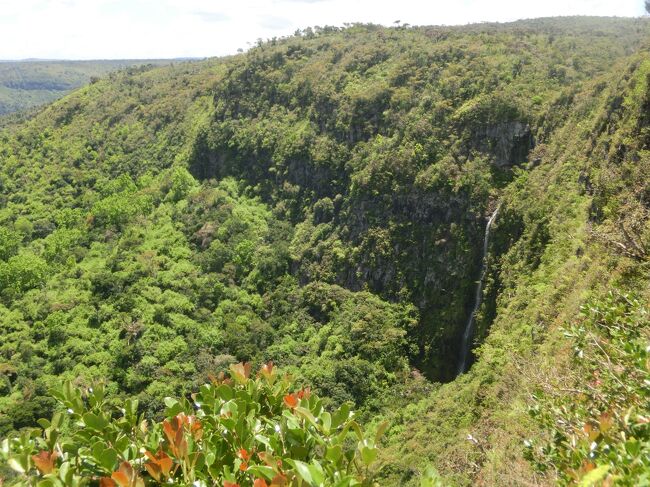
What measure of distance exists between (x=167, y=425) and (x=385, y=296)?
2946 centimetres

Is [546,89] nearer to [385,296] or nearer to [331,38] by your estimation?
[385,296]

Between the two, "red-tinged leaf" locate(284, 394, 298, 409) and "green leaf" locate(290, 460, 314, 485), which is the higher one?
"green leaf" locate(290, 460, 314, 485)

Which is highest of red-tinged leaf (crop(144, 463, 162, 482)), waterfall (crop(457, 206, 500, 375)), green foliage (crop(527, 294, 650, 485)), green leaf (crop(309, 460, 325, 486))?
green leaf (crop(309, 460, 325, 486))

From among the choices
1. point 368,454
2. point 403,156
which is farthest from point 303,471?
point 403,156

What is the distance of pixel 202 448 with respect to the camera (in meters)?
3.20

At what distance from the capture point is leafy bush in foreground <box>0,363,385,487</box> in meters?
2.66

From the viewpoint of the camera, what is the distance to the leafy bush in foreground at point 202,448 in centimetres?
266

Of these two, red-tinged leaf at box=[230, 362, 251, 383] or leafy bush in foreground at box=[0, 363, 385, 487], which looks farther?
red-tinged leaf at box=[230, 362, 251, 383]

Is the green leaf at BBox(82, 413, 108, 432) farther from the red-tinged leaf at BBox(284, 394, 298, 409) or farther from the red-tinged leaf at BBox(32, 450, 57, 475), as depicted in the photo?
the red-tinged leaf at BBox(284, 394, 298, 409)

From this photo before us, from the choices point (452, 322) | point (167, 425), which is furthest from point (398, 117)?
point (167, 425)

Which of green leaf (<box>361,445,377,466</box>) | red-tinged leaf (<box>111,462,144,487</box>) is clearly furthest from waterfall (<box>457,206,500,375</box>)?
red-tinged leaf (<box>111,462,144,487</box>)

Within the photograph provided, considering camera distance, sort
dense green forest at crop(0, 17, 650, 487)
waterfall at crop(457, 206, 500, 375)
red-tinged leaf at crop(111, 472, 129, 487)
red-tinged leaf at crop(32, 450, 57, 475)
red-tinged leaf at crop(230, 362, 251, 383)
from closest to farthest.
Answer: red-tinged leaf at crop(111, 472, 129, 487), red-tinged leaf at crop(32, 450, 57, 475), red-tinged leaf at crop(230, 362, 251, 383), dense green forest at crop(0, 17, 650, 487), waterfall at crop(457, 206, 500, 375)

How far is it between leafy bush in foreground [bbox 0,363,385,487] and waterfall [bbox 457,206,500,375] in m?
25.7

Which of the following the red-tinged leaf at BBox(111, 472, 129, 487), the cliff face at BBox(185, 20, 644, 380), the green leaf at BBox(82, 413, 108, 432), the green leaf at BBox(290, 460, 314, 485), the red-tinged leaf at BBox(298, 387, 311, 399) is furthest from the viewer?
the cliff face at BBox(185, 20, 644, 380)
